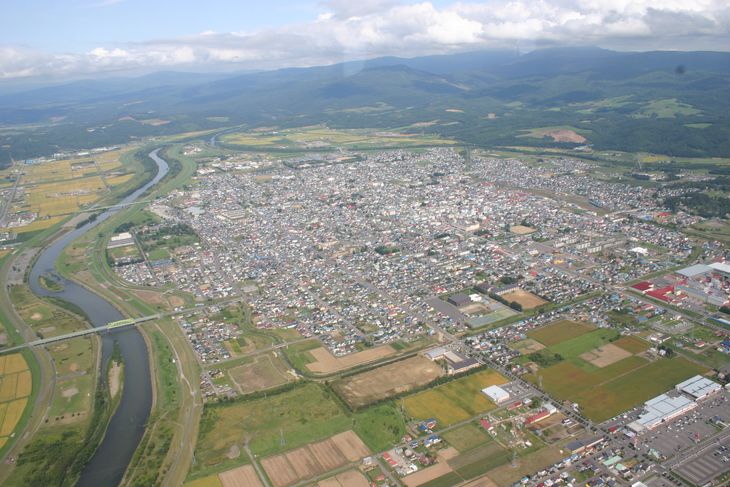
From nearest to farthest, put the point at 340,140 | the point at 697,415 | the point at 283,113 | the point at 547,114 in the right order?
the point at 697,415
the point at 340,140
the point at 547,114
the point at 283,113

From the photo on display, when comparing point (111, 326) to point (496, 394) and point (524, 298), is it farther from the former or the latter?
point (524, 298)

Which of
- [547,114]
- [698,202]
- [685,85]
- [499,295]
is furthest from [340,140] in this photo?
[685,85]

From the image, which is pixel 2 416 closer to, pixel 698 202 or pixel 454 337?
pixel 454 337

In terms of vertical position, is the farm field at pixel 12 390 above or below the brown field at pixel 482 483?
above

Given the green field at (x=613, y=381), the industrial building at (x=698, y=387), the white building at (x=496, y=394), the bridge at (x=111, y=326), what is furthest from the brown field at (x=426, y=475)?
the bridge at (x=111, y=326)

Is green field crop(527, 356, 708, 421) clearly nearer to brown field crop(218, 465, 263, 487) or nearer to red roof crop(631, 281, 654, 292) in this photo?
red roof crop(631, 281, 654, 292)

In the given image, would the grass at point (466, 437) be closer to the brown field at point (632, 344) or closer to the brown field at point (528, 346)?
the brown field at point (528, 346)

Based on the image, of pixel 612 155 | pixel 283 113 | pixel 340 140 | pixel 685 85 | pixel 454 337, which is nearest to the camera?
pixel 454 337
